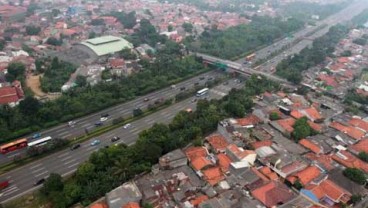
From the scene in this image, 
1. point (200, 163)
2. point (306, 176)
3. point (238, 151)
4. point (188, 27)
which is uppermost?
point (188, 27)

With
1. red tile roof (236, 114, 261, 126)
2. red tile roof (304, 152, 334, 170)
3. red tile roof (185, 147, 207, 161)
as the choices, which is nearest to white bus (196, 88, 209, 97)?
red tile roof (236, 114, 261, 126)

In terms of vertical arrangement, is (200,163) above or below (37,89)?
below

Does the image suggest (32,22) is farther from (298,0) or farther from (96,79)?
(298,0)

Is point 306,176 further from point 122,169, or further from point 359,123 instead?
point 122,169

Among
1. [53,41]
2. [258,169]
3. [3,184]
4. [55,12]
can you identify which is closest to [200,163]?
[258,169]

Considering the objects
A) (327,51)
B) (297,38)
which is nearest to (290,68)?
(327,51)

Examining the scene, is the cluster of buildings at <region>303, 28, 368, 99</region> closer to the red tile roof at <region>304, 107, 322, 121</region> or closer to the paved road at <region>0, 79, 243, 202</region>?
the red tile roof at <region>304, 107, 322, 121</region>

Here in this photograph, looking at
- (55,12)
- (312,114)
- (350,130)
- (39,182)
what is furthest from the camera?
(55,12)
